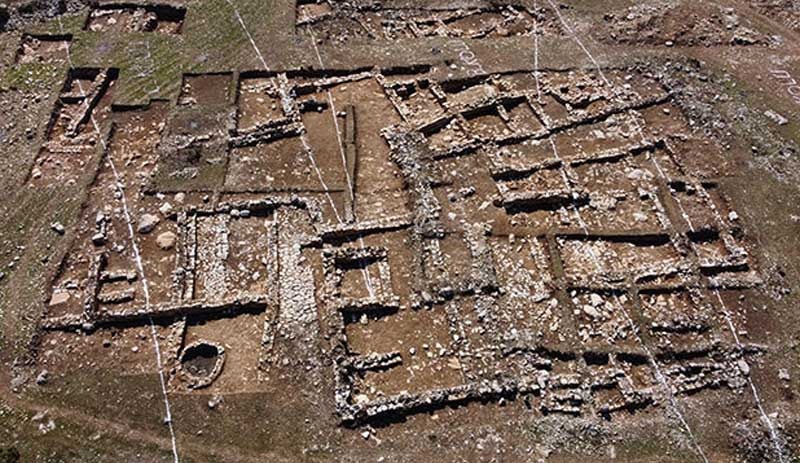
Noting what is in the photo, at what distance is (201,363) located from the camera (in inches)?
640

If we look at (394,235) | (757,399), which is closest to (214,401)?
(394,235)

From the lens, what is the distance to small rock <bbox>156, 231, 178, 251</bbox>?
730 inches

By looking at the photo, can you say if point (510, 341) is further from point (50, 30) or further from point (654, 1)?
point (50, 30)

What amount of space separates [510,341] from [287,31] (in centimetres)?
1585

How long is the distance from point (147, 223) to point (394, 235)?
7102 millimetres

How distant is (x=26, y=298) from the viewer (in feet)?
56.5

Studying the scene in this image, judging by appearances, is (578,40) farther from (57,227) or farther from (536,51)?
(57,227)

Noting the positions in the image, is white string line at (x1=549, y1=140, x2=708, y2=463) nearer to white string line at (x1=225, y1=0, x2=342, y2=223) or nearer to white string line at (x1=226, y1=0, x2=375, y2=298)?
white string line at (x1=226, y1=0, x2=375, y2=298)

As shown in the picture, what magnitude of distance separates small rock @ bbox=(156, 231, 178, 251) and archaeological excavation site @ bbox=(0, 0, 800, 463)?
87 mm

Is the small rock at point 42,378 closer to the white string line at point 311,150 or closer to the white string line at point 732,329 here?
the white string line at point 311,150

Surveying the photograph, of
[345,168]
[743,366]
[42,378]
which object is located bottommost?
[743,366]

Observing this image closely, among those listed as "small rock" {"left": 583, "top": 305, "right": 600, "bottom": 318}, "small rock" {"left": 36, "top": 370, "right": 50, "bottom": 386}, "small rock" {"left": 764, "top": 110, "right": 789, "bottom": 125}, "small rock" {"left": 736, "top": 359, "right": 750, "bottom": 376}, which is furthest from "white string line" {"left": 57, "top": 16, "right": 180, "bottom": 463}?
"small rock" {"left": 764, "top": 110, "right": 789, "bottom": 125}

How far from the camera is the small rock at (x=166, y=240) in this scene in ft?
60.8

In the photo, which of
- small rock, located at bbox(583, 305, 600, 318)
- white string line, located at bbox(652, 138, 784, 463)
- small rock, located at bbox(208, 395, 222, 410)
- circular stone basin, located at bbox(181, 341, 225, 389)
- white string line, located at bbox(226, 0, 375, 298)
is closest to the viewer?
white string line, located at bbox(652, 138, 784, 463)
